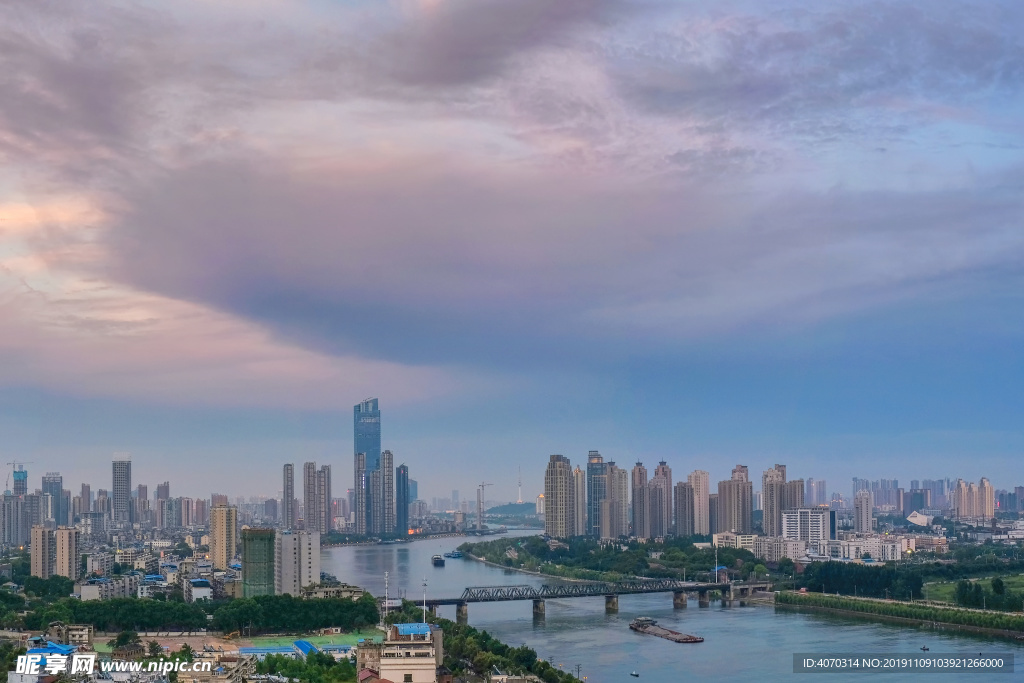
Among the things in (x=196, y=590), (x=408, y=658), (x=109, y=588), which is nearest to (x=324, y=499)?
(x=196, y=590)

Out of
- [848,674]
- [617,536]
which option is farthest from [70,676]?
[617,536]

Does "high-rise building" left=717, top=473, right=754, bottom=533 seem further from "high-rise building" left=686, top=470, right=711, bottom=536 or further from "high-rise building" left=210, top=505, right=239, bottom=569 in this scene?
"high-rise building" left=210, top=505, right=239, bottom=569

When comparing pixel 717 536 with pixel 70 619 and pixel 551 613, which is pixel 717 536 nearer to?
pixel 551 613

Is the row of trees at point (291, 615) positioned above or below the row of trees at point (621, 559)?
above

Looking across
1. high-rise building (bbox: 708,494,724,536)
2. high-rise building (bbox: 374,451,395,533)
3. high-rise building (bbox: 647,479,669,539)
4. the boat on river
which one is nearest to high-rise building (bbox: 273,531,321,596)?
the boat on river

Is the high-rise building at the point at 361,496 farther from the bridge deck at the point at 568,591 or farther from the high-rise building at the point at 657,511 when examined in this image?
the bridge deck at the point at 568,591

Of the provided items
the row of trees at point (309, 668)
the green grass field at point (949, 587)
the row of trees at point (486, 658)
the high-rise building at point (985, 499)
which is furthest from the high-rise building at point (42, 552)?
the high-rise building at point (985, 499)

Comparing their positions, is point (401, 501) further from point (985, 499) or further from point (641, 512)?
point (985, 499)
